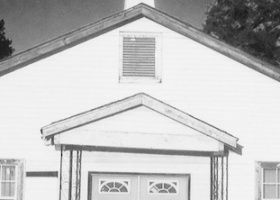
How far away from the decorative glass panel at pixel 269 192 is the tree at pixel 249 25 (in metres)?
25.2

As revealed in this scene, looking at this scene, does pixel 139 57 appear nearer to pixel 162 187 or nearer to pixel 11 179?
pixel 162 187

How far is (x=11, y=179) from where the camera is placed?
11898 millimetres

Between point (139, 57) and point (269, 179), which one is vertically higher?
point (139, 57)

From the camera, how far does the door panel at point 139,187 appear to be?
38.5 ft

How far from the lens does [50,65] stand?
12172 millimetres

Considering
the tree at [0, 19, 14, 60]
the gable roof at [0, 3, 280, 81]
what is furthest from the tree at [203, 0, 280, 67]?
the gable roof at [0, 3, 280, 81]

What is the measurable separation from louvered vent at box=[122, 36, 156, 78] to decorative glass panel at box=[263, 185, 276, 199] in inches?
139

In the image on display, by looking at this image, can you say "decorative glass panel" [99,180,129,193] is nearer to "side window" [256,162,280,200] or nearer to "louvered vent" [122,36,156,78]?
"louvered vent" [122,36,156,78]

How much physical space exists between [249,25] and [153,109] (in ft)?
102

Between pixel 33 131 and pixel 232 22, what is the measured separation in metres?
31.8

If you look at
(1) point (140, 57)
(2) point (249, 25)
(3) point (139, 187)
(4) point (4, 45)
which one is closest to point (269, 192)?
(3) point (139, 187)

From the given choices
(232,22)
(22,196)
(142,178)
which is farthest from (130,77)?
(232,22)

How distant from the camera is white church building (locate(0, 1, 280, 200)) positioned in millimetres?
11344

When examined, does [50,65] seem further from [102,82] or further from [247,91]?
[247,91]
